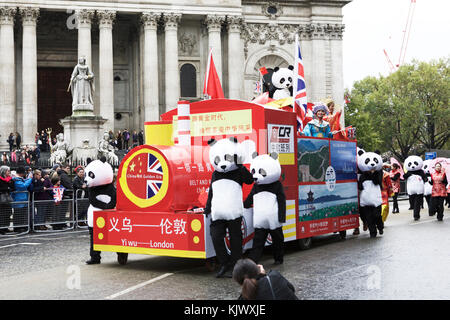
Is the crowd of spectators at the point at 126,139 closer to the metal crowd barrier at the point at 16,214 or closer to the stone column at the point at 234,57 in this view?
the stone column at the point at 234,57

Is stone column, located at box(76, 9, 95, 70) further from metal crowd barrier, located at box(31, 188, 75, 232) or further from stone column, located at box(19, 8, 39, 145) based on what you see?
metal crowd barrier, located at box(31, 188, 75, 232)

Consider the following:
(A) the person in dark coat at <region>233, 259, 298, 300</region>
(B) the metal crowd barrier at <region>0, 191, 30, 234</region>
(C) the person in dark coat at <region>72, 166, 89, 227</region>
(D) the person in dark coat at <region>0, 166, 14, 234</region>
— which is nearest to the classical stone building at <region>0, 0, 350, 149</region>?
(C) the person in dark coat at <region>72, 166, 89, 227</region>

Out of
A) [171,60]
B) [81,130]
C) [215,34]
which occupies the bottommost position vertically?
[81,130]

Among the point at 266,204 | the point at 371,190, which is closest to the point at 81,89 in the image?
the point at 371,190

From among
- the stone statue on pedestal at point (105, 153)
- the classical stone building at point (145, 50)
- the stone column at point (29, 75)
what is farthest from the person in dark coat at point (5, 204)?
the classical stone building at point (145, 50)

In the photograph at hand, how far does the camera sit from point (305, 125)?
13.5 metres

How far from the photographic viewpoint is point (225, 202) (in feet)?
31.5

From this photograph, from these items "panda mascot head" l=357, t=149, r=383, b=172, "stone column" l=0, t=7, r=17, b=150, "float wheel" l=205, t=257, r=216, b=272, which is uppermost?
"stone column" l=0, t=7, r=17, b=150

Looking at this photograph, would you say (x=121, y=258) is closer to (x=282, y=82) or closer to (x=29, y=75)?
(x=282, y=82)

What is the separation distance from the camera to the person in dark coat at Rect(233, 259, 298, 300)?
5.00 m

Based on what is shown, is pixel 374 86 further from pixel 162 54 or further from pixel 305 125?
pixel 305 125

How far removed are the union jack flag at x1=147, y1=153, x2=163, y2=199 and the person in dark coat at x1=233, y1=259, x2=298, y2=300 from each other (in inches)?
206

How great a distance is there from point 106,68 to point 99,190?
32367mm

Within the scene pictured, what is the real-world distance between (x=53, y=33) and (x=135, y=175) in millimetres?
38349
